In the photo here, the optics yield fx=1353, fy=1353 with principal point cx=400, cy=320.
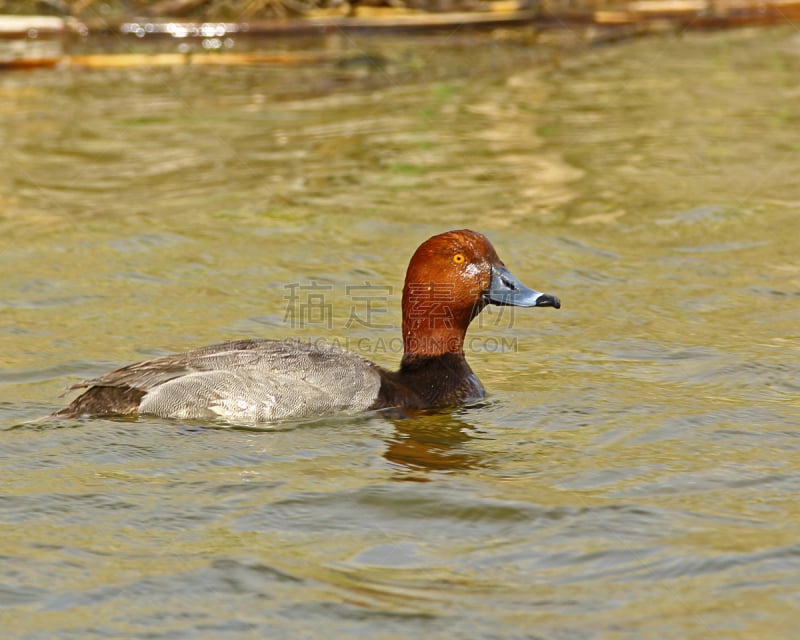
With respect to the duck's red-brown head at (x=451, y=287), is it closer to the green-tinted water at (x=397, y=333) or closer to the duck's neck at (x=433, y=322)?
the duck's neck at (x=433, y=322)

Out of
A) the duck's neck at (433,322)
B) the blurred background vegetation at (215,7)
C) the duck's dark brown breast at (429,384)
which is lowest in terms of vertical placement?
the duck's dark brown breast at (429,384)

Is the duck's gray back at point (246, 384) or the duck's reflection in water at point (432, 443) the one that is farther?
the duck's gray back at point (246, 384)

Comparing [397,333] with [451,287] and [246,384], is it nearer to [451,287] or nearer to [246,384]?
[451,287]

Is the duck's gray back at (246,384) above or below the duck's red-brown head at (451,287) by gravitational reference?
below

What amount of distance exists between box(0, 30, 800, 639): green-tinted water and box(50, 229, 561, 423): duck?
0.13 meters

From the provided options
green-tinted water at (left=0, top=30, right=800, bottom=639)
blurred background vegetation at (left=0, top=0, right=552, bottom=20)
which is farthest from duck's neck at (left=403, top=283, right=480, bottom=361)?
blurred background vegetation at (left=0, top=0, right=552, bottom=20)

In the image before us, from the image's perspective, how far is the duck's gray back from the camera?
6.79 metres

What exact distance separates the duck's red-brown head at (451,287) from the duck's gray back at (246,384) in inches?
24.5

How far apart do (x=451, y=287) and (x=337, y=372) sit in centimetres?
85

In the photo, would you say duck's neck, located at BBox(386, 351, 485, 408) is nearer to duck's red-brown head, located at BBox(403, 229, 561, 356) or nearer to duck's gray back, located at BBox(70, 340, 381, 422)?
duck's red-brown head, located at BBox(403, 229, 561, 356)

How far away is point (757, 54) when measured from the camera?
1582cm

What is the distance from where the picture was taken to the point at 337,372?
6922 millimetres

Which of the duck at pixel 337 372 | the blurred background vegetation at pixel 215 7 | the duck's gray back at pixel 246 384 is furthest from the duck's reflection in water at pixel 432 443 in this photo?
the blurred background vegetation at pixel 215 7

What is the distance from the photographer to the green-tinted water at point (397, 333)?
5.00 meters
